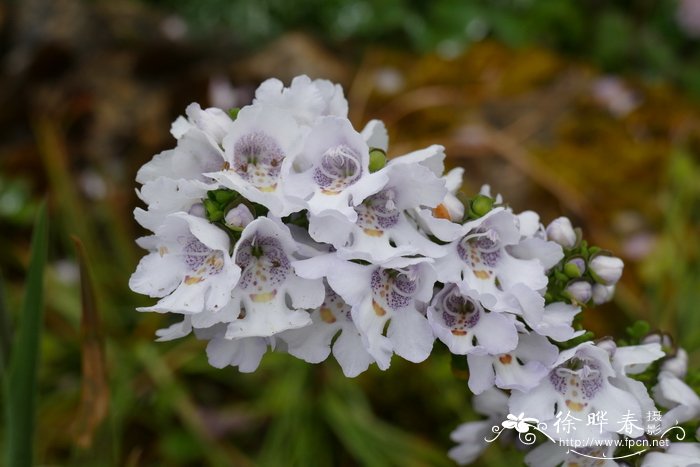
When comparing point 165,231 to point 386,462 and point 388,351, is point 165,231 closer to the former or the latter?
point 388,351

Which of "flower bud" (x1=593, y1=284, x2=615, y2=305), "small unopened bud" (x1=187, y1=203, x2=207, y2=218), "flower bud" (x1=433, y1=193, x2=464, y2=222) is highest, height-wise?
"small unopened bud" (x1=187, y1=203, x2=207, y2=218)

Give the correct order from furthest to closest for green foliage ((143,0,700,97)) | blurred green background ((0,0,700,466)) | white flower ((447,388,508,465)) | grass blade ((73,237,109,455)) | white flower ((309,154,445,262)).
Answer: green foliage ((143,0,700,97)) < blurred green background ((0,0,700,466)) < grass blade ((73,237,109,455)) < white flower ((447,388,508,465)) < white flower ((309,154,445,262))

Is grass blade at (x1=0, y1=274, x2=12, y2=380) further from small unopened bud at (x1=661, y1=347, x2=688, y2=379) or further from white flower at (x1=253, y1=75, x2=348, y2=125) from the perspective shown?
small unopened bud at (x1=661, y1=347, x2=688, y2=379)

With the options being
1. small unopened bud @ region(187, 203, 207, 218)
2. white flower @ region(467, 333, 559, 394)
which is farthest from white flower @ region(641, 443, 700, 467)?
small unopened bud @ region(187, 203, 207, 218)

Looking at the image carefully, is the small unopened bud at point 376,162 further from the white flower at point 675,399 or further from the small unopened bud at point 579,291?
the white flower at point 675,399

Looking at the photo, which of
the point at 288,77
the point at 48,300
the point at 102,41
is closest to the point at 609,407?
the point at 48,300

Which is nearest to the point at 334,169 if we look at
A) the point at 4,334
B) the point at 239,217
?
the point at 239,217

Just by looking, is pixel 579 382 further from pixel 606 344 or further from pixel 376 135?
pixel 376 135
